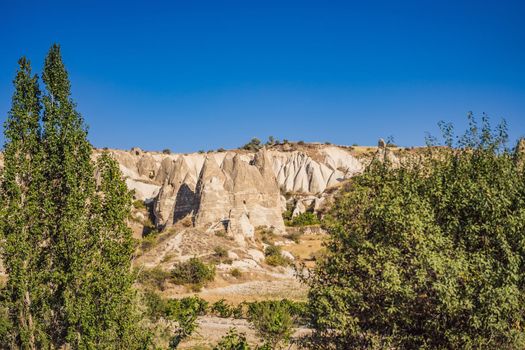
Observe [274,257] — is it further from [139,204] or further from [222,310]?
[139,204]

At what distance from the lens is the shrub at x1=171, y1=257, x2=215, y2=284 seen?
98.4ft

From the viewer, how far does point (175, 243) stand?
117ft

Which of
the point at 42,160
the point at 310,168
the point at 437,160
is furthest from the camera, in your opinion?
the point at 310,168

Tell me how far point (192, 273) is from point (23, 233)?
2053 cm

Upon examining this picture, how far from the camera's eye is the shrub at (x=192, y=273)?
1181 inches

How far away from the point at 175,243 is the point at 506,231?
28757 millimetres

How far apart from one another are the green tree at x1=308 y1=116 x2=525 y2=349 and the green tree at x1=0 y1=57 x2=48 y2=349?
632cm

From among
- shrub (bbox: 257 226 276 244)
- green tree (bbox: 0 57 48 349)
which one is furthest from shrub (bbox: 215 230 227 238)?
green tree (bbox: 0 57 48 349)

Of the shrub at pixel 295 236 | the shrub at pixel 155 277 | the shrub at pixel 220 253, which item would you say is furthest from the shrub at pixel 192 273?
the shrub at pixel 295 236

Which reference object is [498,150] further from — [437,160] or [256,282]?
[256,282]

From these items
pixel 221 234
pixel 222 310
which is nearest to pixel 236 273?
pixel 221 234

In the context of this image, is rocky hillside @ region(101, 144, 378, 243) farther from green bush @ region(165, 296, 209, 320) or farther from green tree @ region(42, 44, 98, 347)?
green tree @ region(42, 44, 98, 347)

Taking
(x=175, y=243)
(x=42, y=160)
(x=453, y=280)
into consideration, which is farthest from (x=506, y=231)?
(x=175, y=243)

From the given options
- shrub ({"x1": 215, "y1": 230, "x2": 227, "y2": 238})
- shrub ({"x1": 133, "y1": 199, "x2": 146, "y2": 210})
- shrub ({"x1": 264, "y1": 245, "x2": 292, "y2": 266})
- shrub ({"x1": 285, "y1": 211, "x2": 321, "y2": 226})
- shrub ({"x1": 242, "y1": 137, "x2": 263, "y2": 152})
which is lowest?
Answer: shrub ({"x1": 264, "y1": 245, "x2": 292, "y2": 266})
